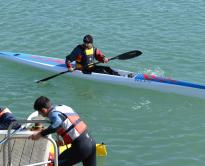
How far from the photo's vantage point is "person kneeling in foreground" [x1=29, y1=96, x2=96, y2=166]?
7.75m

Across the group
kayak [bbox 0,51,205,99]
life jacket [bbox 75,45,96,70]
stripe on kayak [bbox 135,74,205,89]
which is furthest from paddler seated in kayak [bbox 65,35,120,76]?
stripe on kayak [bbox 135,74,205,89]

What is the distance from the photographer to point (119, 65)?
15195mm

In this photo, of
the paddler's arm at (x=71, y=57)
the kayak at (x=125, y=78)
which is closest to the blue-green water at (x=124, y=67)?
the kayak at (x=125, y=78)

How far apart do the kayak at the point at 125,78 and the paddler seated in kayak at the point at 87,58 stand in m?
0.24

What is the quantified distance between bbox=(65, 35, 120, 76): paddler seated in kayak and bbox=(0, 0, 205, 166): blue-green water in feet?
1.61

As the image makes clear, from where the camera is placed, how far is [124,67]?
15.1 meters

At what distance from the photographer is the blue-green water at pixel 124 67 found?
1098 cm

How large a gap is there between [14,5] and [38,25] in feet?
9.56

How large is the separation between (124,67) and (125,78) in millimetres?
1387

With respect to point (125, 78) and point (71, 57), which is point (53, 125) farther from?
point (125, 78)

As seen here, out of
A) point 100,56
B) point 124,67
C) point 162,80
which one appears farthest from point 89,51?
point 162,80

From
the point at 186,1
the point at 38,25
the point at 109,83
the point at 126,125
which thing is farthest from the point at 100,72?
the point at 186,1

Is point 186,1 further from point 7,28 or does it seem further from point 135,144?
point 135,144

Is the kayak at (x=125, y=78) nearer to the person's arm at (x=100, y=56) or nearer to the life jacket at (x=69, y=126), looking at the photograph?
the person's arm at (x=100, y=56)
